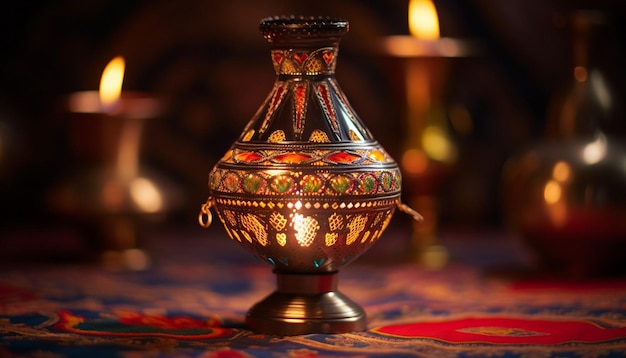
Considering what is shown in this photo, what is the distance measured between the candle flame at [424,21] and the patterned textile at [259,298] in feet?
1.68

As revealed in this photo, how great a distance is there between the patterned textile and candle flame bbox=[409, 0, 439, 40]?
513mm

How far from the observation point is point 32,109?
325 cm

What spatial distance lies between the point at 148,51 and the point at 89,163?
619mm

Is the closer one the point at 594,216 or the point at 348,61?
the point at 594,216

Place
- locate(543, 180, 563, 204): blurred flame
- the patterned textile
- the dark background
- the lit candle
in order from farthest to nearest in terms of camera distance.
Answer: the dark background
the lit candle
locate(543, 180, 563, 204): blurred flame
the patterned textile

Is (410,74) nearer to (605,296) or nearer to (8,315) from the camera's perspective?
(605,296)

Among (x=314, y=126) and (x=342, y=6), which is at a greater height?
(x=342, y=6)

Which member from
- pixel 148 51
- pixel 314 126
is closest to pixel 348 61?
pixel 148 51

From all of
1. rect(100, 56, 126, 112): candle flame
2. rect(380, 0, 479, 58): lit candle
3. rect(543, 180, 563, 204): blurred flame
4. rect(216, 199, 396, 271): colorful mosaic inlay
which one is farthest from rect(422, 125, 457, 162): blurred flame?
rect(216, 199, 396, 271): colorful mosaic inlay

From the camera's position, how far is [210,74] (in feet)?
10.5

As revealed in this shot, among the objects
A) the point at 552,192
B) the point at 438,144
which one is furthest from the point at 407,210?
the point at 438,144

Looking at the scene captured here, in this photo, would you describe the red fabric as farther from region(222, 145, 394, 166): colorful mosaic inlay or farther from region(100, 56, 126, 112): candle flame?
region(100, 56, 126, 112): candle flame

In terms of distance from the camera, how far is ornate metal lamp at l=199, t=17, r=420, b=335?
5.68 feet

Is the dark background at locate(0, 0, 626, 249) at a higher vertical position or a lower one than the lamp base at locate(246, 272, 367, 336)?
higher
